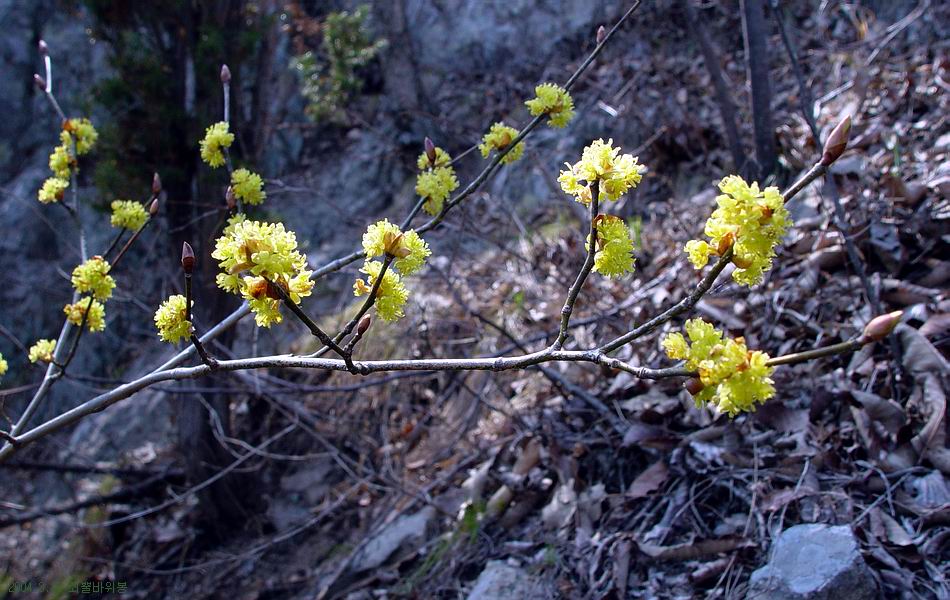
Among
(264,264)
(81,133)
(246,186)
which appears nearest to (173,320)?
(264,264)

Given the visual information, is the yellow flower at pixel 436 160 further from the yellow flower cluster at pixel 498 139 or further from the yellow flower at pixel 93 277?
the yellow flower at pixel 93 277

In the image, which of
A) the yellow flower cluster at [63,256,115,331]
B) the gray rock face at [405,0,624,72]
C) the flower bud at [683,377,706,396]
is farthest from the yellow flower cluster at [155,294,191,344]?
the gray rock face at [405,0,624,72]

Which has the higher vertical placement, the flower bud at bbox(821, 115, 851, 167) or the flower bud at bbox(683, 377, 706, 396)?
the flower bud at bbox(821, 115, 851, 167)

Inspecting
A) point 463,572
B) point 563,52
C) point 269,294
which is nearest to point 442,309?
point 463,572

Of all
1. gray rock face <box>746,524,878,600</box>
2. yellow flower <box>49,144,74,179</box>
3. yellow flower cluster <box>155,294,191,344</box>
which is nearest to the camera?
yellow flower cluster <box>155,294,191,344</box>

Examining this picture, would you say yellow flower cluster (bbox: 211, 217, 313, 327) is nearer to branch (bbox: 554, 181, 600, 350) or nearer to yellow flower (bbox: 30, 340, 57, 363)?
branch (bbox: 554, 181, 600, 350)

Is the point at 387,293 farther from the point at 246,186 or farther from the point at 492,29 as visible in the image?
the point at 492,29
